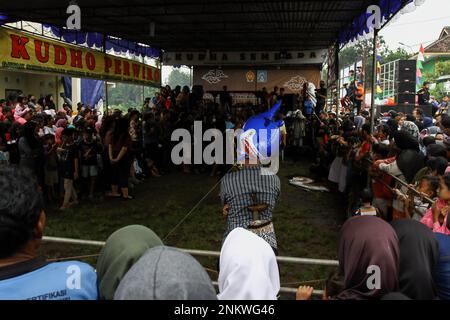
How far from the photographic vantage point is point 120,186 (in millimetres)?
8922

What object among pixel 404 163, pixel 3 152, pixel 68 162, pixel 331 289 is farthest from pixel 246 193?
pixel 3 152

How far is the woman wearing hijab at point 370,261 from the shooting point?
2.18 m

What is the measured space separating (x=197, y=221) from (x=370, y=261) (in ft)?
17.6

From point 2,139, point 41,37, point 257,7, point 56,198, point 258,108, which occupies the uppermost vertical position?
point 257,7

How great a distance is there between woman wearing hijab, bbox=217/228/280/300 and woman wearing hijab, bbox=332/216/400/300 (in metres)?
0.65

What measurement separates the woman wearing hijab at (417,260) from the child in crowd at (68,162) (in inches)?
261

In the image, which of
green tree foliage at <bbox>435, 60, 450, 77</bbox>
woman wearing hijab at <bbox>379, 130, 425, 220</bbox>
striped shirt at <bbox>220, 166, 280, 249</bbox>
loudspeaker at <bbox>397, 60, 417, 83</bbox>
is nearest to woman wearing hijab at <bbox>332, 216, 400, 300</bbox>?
striped shirt at <bbox>220, 166, 280, 249</bbox>

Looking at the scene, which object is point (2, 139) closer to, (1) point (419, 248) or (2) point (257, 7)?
(2) point (257, 7)

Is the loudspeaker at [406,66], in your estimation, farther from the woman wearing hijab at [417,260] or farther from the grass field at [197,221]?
the woman wearing hijab at [417,260]

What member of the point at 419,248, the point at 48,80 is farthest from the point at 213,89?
the point at 419,248

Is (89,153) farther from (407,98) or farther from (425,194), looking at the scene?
(407,98)

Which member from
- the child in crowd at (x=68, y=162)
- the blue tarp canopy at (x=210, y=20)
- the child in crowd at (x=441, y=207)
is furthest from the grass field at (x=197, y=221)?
the blue tarp canopy at (x=210, y=20)

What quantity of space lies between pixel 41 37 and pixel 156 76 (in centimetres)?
692

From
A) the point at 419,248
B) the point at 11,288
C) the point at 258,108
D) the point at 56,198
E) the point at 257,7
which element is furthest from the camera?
the point at 258,108
